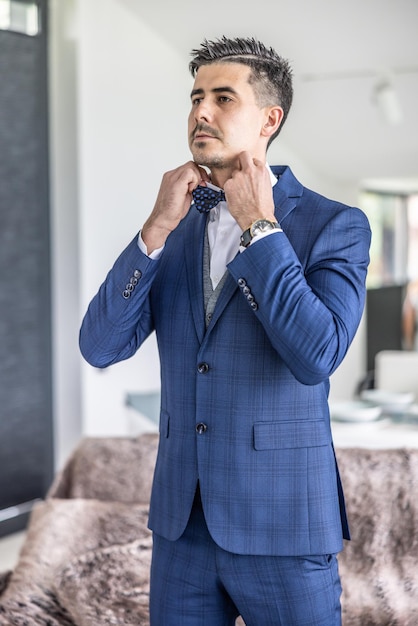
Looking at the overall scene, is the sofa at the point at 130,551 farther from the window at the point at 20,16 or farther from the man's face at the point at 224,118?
the window at the point at 20,16

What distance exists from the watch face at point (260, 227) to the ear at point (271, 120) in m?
0.23

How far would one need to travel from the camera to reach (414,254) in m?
9.34

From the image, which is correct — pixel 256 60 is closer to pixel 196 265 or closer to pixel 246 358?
pixel 196 265

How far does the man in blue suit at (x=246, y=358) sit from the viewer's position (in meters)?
1.23

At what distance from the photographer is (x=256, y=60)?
1372 mm

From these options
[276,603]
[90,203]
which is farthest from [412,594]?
[90,203]

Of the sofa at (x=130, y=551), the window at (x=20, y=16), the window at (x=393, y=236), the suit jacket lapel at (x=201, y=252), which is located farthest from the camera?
the window at (x=393, y=236)

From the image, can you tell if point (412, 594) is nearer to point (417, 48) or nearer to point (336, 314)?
point (336, 314)

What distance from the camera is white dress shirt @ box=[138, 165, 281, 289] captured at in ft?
4.60

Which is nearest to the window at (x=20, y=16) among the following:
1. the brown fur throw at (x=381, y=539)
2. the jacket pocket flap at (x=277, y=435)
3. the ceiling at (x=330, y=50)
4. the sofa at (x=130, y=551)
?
the ceiling at (x=330, y=50)

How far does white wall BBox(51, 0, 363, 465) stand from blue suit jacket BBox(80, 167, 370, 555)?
3.16m

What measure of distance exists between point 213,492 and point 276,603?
7.9 inches

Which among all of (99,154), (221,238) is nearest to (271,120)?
(221,238)

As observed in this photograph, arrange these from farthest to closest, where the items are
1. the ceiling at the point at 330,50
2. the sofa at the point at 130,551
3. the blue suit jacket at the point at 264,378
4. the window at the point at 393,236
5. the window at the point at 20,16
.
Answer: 1. the window at the point at 393,236
2. the ceiling at the point at 330,50
3. the window at the point at 20,16
4. the sofa at the point at 130,551
5. the blue suit jacket at the point at 264,378
